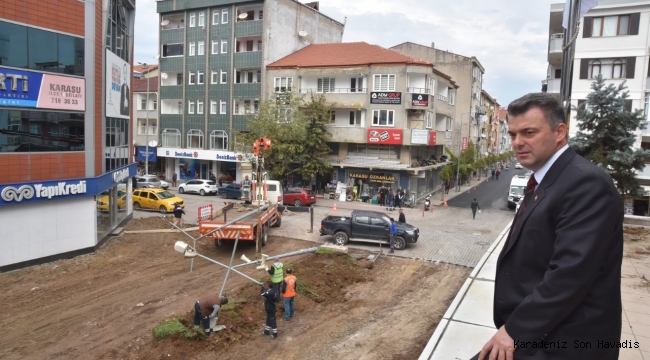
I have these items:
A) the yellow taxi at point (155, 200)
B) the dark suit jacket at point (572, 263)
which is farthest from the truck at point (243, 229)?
the dark suit jacket at point (572, 263)

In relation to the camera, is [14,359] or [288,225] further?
[288,225]

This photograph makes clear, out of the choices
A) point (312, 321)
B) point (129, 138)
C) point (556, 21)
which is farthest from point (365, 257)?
point (556, 21)

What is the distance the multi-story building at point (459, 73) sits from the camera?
49906 millimetres

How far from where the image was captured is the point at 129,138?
23906mm

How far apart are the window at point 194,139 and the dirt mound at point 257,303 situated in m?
29.4

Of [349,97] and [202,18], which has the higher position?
[202,18]

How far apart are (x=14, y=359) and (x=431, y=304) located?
1050 cm

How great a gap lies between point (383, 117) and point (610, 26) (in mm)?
15975

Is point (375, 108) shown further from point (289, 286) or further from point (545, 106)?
point (545, 106)

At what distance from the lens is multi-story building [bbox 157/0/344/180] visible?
40.6 meters

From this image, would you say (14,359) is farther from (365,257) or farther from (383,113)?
(383,113)

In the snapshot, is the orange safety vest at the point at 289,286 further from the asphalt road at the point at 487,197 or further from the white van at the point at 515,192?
the asphalt road at the point at 487,197

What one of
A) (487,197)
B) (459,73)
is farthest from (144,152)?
(459,73)

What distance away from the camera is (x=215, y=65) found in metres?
42.2
